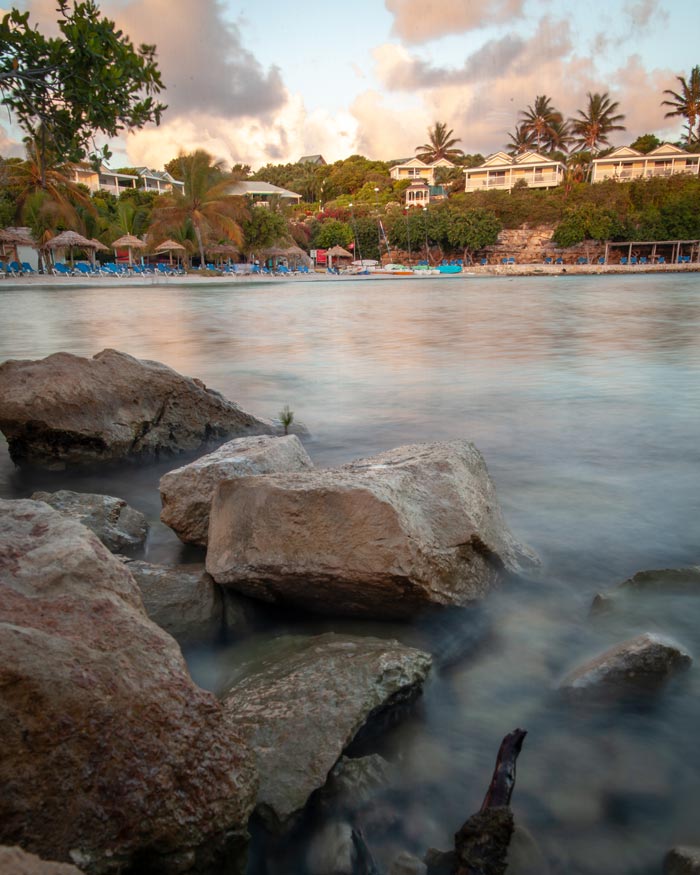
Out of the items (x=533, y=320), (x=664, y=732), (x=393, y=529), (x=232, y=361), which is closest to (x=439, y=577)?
(x=393, y=529)

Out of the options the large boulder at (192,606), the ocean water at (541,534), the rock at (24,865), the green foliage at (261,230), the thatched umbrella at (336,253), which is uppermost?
the green foliage at (261,230)

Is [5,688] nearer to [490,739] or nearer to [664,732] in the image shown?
[490,739]

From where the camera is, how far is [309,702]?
6.14ft

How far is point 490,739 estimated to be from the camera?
2.10 meters

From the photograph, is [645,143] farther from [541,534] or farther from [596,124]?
[541,534]

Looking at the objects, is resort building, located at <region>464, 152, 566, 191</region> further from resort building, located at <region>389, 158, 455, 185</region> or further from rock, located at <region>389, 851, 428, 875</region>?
rock, located at <region>389, 851, 428, 875</region>

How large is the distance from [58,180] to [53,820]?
4143 cm

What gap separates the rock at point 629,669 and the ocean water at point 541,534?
56 mm

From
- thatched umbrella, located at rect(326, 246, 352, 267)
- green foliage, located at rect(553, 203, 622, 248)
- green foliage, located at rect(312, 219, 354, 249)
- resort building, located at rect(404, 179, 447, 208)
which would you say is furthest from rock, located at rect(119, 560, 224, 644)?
resort building, located at rect(404, 179, 447, 208)

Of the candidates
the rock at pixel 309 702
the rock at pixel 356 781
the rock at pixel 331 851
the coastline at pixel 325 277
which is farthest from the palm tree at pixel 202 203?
the rock at pixel 331 851

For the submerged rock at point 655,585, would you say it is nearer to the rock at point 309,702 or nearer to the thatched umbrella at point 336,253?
the rock at point 309,702

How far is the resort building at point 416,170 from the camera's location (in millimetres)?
84562

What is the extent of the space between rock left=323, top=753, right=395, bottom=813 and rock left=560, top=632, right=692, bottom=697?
0.76 m

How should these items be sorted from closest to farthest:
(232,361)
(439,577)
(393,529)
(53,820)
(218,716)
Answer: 1. (53,820)
2. (218,716)
3. (393,529)
4. (439,577)
5. (232,361)
